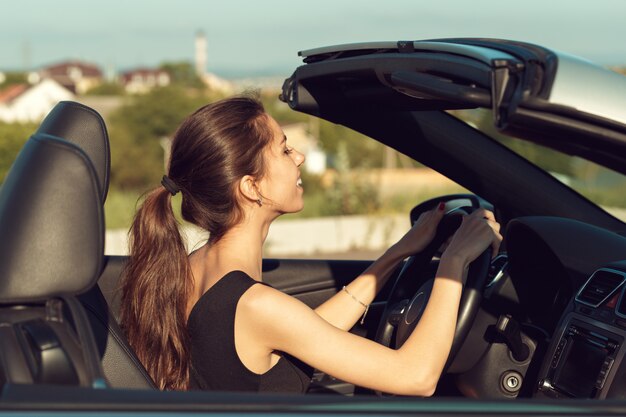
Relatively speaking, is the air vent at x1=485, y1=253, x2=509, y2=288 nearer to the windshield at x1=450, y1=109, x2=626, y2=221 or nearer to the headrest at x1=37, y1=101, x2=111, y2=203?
the windshield at x1=450, y1=109, x2=626, y2=221

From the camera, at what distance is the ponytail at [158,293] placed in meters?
2.51

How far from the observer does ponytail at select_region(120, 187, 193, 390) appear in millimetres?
2512

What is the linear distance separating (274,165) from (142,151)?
84.6 feet

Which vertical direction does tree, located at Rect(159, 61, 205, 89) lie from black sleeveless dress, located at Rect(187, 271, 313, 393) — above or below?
below

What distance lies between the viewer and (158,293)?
2.57m

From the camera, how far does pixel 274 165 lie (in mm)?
2695

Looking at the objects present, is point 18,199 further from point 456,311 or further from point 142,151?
point 142,151

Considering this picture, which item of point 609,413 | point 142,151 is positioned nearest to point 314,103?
point 609,413

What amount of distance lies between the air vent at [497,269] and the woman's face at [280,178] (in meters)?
0.59

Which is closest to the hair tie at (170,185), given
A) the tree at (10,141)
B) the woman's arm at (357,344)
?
the woman's arm at (357,344)

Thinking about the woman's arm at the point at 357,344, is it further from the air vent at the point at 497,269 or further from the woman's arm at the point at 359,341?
the air vent at the point at 497,269

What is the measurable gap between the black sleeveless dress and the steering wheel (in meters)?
0.36

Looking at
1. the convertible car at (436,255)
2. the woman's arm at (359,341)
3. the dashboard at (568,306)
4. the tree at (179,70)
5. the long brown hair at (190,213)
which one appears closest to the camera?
the convertible car at (436,255)

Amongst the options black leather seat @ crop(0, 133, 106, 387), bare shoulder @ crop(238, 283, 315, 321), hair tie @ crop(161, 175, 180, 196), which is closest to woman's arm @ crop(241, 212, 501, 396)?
bare shoulder @ crop(238, 283, 315, 321)
